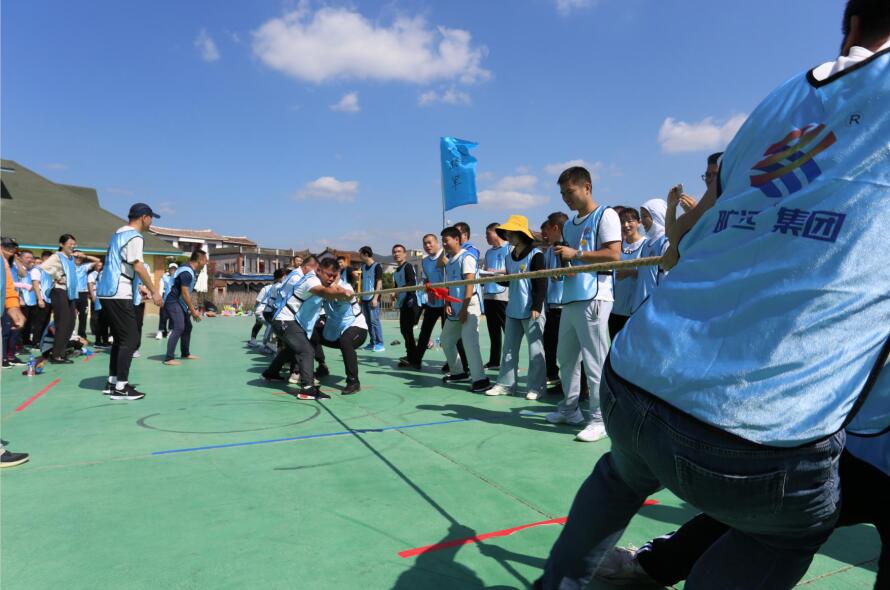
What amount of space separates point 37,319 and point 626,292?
30.5 feet

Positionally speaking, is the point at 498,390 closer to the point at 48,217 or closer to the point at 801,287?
the point at 801,287

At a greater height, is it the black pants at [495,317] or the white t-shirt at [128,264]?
the white t-shirt at [128,264]

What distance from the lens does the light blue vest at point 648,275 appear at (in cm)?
484

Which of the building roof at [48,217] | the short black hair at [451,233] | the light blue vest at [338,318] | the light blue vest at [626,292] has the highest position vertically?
the building roof at [48,217]

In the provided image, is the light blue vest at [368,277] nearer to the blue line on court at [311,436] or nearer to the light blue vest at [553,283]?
the light blue vest at [553,283]

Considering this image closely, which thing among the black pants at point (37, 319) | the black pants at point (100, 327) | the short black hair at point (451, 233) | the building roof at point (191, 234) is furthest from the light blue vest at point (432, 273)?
the building roof at point (191, 234)

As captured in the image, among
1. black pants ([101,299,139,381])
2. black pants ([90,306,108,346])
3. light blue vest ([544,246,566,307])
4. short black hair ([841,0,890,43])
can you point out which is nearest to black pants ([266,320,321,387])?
black pants ([101,299,139,381])

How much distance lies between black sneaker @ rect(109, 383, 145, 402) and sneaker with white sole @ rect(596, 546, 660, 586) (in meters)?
5.12

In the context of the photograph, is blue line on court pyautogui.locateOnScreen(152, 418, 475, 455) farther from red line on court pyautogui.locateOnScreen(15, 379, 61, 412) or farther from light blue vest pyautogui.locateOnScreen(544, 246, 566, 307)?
red line on court pyautogui.locateOnScreen(15, 379, 61, 412)

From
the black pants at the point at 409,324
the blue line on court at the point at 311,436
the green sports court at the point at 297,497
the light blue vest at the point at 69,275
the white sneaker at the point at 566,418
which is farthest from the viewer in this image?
the light blue vest at the point at 69,275

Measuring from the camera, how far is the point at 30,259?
884 centimetres

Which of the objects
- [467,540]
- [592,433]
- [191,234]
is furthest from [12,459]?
[191,234]

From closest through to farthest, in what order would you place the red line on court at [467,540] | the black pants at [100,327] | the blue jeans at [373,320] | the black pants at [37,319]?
the red line on court at [467,540]
the black pants at [37,319]
the blue jeans at [373,320]
the black pants at [100,327]

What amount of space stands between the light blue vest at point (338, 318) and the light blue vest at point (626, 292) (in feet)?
9.57
